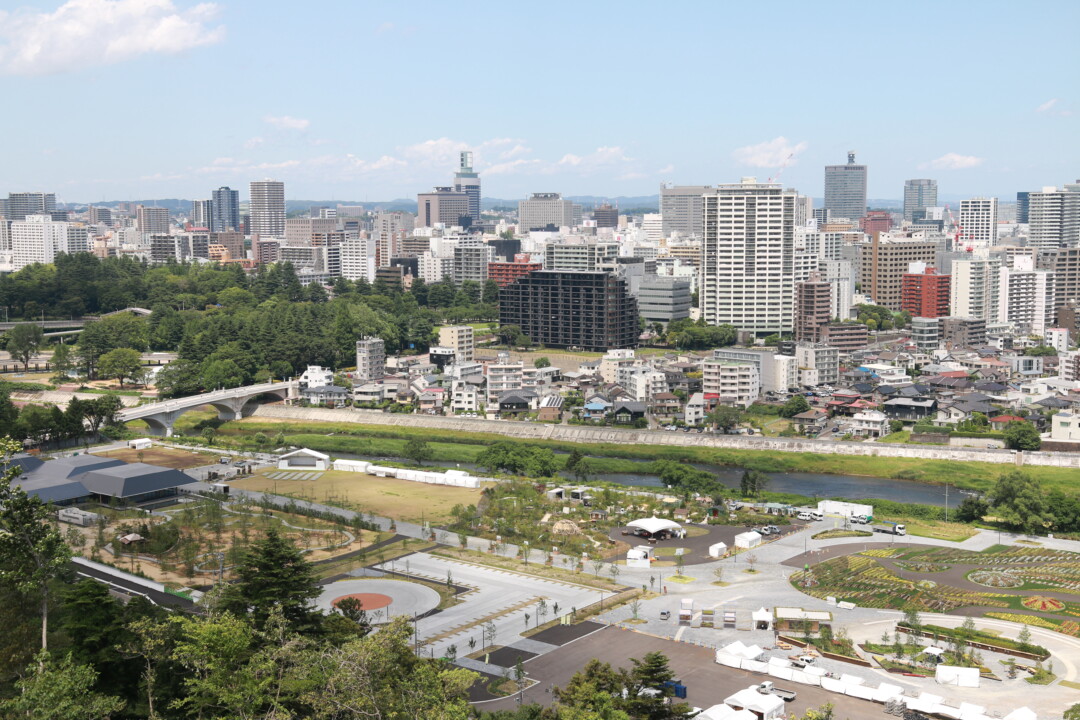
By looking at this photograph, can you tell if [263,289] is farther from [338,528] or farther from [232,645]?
[232,645]

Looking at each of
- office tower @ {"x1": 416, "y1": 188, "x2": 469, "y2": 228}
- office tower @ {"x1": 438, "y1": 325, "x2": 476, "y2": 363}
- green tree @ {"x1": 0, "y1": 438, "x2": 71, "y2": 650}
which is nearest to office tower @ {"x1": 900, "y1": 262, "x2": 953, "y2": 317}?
office tower @ {"x1": 438, "y1": 325, "x2": 476, "y2": 363}

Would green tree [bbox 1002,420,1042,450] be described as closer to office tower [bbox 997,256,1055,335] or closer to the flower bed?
the flower bed

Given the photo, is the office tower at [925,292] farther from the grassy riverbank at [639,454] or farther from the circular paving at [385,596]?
the circular paving at [385,596]

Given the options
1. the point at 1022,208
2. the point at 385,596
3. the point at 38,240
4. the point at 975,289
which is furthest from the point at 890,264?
the point at 1022,208

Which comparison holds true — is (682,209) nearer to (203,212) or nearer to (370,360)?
(203,212)

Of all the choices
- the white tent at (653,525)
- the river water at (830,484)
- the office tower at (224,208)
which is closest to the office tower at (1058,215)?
the river water at (830,484)

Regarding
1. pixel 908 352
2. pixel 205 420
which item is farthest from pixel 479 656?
pixel 908 352
